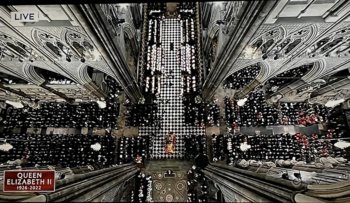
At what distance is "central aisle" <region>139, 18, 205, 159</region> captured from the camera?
14.1 meters

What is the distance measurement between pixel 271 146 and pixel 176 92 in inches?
255

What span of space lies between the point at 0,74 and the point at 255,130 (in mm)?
13041

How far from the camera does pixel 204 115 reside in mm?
14383

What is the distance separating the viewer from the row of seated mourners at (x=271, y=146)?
12.7 m

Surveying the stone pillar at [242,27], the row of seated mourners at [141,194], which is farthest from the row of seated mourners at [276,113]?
the row of seated mourners at [141,194]

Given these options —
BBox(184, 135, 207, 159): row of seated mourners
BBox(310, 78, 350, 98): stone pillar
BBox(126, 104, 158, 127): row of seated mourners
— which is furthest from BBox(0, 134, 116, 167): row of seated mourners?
BBox(310, 78, 350, 98): stone pillar

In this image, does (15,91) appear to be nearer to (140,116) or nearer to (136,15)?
(140,116)

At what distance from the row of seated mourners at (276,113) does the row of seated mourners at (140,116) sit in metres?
4.92

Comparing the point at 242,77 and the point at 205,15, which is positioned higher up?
the point at 205,15

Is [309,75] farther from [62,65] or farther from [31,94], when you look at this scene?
[31,94]

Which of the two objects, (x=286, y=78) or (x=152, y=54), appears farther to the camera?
(x=152, y=54)

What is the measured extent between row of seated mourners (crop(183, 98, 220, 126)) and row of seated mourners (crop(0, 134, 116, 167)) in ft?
15.5

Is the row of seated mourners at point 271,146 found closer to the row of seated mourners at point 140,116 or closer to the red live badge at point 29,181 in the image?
the row of seated mourners at point 140,116

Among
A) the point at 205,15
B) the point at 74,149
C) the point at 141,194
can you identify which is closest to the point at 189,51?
the point at 205,15
